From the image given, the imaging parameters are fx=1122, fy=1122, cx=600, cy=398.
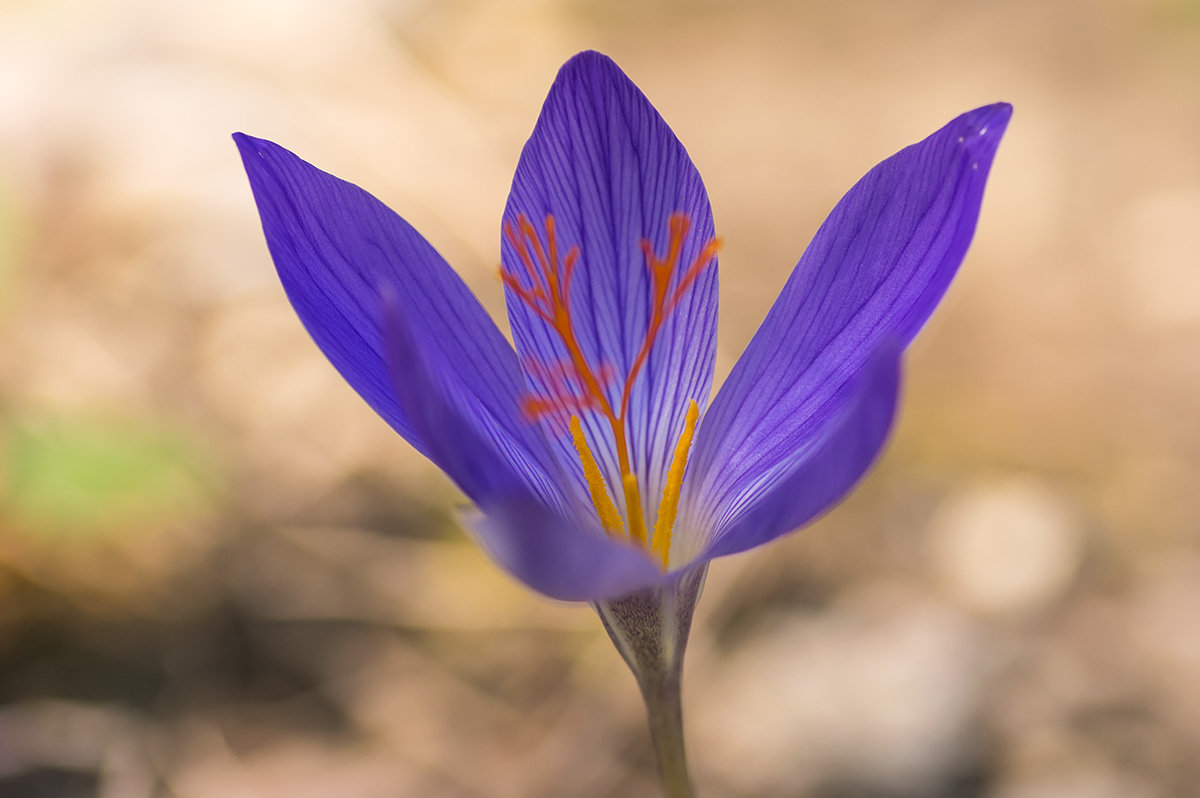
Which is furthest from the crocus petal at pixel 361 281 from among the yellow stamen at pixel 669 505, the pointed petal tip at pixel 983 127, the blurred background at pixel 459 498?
the blurred background at pixel 459 498

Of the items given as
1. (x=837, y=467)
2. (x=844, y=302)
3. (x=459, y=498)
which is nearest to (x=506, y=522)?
(x=837, y=467)

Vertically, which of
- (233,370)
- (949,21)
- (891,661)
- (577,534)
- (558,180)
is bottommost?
(891,661)

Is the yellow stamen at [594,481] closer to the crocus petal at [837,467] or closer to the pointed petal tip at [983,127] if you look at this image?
the crocus petal at [837,467]

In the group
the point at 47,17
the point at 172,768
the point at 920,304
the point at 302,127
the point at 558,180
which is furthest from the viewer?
the point at 47,17

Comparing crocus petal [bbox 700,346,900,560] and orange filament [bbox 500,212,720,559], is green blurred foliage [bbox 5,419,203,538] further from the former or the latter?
crocus petal [bbox 700,346,900,560]

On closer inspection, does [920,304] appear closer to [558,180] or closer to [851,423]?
[851,423]

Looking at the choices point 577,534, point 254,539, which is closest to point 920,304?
point 577,534

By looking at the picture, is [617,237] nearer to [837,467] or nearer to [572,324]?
[572,324]

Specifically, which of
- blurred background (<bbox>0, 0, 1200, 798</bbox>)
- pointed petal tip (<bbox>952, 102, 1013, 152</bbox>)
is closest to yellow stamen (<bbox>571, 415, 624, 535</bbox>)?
pointed petal tip (<bbox>952, 102, 1013, 152</bbox>)
